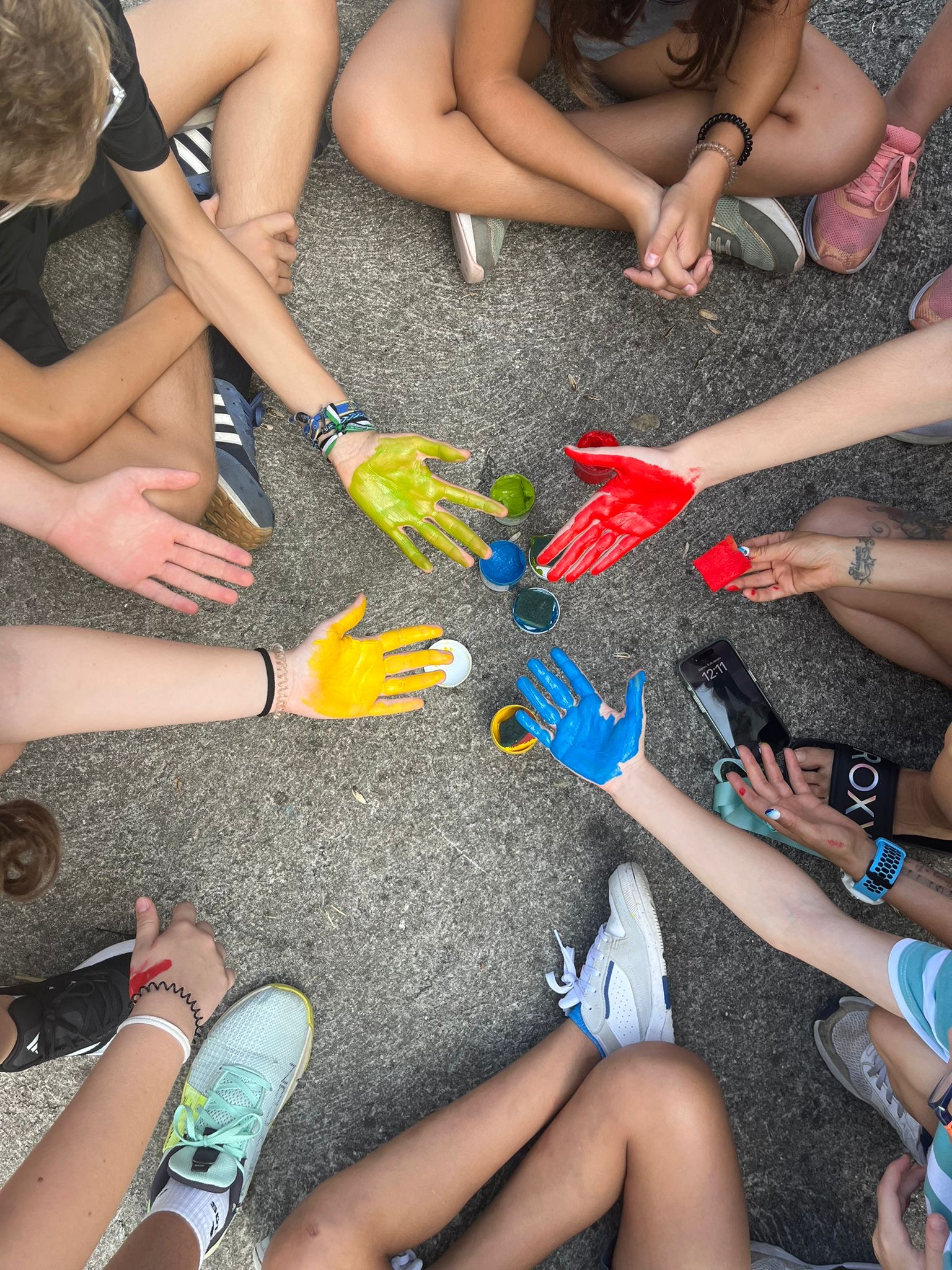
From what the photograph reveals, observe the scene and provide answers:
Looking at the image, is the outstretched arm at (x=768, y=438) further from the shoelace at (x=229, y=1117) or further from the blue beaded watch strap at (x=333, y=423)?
the shoelace at (x=229, y=1117)

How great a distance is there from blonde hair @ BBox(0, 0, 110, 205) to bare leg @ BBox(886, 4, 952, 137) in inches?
74.1

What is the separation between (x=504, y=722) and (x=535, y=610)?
0.94 ft

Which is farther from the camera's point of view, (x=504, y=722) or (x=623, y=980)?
(x=504, y=722)

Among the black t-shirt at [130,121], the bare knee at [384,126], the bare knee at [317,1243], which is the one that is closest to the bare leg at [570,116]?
the bare knee at [384,126]

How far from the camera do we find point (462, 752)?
77.4 inches

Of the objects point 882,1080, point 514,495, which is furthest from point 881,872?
point 514,495

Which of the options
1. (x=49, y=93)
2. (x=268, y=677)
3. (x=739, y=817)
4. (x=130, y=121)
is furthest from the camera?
(x=739, y=817)

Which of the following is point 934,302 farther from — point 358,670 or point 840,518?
point 358,670

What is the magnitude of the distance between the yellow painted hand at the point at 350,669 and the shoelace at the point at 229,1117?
0.82 meters

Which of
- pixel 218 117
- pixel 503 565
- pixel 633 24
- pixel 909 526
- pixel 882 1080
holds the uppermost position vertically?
pixel 218 117

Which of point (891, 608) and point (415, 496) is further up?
point (415, 496)

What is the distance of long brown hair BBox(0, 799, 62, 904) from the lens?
1.52 meters

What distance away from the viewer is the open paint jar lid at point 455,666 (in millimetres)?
1907

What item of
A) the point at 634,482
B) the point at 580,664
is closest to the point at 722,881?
the point at 580,664
